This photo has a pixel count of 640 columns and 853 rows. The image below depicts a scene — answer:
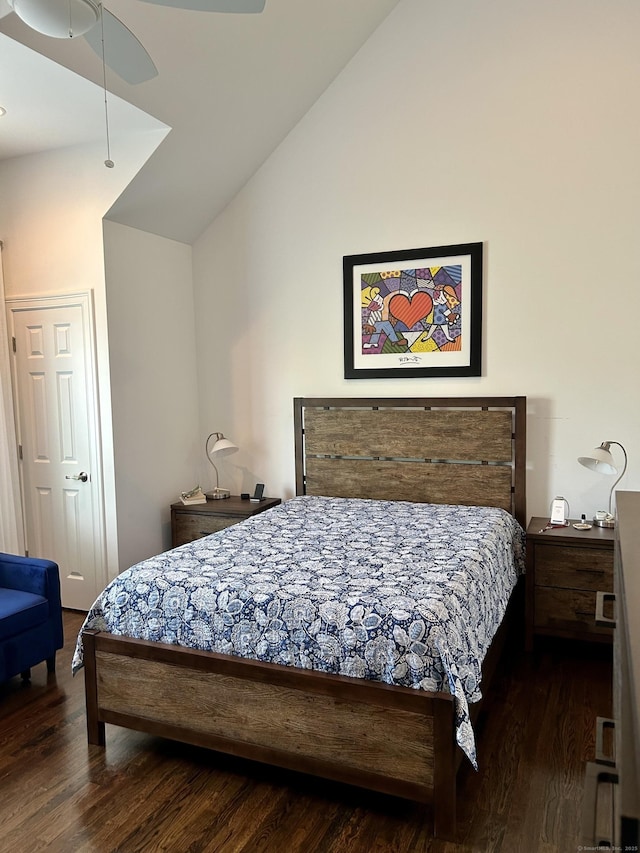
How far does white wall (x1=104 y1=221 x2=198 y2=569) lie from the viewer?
3.95m

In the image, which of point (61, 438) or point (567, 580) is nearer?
point (567, 580)

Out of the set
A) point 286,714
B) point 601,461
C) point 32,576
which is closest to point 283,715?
point 286,714

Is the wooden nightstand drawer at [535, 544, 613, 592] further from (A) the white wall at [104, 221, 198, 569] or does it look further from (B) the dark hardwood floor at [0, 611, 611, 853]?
(A) the white wall at [104, 221, 198, 569]

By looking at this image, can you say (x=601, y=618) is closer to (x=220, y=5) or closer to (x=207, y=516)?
(x=220, y=5)

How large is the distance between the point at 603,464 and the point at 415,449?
108 cm

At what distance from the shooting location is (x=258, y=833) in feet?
6.82

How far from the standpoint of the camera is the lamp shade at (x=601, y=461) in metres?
3.25

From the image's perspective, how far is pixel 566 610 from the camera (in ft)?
10.9

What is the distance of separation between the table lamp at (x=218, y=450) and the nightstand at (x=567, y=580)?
1.99 meters

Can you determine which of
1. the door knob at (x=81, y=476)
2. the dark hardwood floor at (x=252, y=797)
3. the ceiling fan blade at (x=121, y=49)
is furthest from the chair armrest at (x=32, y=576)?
the ceiling fan blade at (x=121, y=49)

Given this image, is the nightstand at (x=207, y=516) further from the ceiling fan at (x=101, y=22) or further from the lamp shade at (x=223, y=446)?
the ceiling fan at (x=101, y=22)

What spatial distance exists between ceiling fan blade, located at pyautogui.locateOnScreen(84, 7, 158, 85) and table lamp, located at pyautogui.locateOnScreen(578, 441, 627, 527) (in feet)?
8.62

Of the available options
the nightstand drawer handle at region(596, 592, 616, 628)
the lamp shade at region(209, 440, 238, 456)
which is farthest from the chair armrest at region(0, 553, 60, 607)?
the nightstand drawer handle at region(596, 592, 616, 628)

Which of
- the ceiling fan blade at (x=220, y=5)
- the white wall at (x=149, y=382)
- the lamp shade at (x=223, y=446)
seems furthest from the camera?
the lamp shade at (x=223, y=446)
